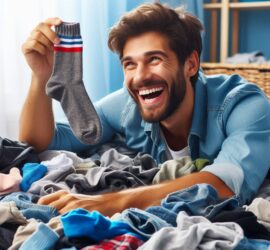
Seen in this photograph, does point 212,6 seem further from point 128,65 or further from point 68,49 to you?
point 68,49

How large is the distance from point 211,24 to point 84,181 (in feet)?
7.27

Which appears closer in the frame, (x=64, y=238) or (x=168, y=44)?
(x=64, y=238)

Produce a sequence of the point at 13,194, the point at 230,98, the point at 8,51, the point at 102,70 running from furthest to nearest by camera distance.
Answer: the point at 102,70, the point at 8,51, the point at 230,98, the point at 13,194

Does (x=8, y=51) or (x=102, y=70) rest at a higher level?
(x=8, y=51)

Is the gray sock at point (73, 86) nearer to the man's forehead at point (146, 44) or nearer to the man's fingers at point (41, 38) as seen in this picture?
the man's fingers at point (41, 38)

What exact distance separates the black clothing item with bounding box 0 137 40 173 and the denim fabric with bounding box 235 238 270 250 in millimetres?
668

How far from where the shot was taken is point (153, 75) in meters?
1.40

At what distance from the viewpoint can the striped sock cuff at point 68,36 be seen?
4.37ft

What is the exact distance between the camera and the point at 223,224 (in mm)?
848

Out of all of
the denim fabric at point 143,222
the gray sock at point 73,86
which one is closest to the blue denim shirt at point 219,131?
the gray sock at point 73,86

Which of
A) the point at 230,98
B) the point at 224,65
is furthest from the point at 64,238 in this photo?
the point at 224,65

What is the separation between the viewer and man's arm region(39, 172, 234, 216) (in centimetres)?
101

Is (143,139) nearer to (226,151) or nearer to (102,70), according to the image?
(226,151)

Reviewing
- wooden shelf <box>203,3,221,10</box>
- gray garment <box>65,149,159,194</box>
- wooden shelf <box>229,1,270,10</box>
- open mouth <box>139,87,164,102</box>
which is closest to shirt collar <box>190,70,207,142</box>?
open mouth <box>139,87,164,102</box>
